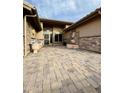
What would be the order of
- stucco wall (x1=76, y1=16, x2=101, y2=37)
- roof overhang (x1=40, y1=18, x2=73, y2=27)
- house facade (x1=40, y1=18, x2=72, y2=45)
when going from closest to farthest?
1. stucco wall (x1=76, y1=16, x2=101, y2=37)
2. roof overhang (x1=40, y1=18, x2=73, y2=27)
3. house facade (x1=40, y1=18, x2=72, y2=45)

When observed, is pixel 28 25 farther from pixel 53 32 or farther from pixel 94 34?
pixel 53 32

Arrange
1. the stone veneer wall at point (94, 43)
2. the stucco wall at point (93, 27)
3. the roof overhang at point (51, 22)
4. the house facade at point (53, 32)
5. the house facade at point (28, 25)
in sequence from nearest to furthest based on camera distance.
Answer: the house facade at point (28, 25) → the stone veneer wall at point (94, 43) → the stucco wall at point (93, 27) → the roof overhang at point (51, 22) → the house facade at point (53, 32)

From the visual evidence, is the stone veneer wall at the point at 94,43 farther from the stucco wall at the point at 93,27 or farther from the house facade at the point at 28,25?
the house facade at the point at 28,25

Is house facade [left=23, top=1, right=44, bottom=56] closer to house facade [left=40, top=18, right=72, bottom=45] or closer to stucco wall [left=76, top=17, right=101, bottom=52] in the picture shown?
stucco wall [left=76, top=17, right=101, bottom=52]

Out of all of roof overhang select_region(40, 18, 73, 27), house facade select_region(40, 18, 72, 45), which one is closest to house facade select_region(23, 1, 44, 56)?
roof overhang select_region(40, 18, 73, 27)

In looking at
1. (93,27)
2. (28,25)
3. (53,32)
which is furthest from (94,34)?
(53,32)

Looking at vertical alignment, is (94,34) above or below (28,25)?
below

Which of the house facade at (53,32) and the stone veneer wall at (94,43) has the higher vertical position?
the house facade at (53,32)

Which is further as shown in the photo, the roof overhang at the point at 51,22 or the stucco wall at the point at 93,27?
the roof overhang at the point at 51,22

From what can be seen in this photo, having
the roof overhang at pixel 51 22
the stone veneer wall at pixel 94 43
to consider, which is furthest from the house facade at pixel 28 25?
the roof overhang at pixel 51 22

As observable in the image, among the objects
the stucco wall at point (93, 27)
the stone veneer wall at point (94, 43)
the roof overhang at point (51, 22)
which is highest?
the roof overhang at point (51, 22)

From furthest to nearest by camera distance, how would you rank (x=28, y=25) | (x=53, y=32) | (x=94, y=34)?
1. (x=53, y=32)
2. (x=94, y=34)
3. (x=28, y=25)

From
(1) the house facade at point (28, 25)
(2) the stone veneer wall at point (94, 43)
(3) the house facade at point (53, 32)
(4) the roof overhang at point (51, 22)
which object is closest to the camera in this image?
(1) the house facade at point (28, 25)
